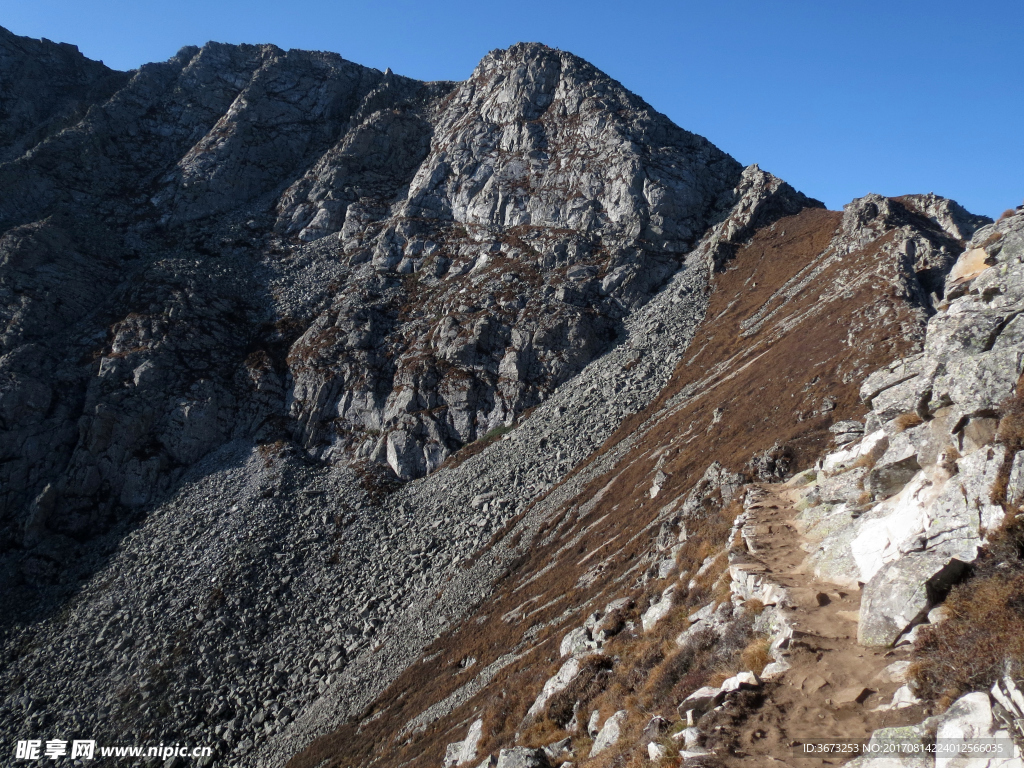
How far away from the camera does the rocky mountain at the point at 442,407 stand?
17.2 meters

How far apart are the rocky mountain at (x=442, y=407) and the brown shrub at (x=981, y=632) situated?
0.52 meters

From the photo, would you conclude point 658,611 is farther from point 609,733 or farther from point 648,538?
point 648,538

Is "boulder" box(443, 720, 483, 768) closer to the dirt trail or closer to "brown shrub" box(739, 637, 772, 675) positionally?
"brown shrub" box(739, 637, 772, 675)

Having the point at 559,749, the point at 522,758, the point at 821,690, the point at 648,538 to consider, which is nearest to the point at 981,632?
the point at 821,690

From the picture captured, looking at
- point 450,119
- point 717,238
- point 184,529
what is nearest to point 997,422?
point 184,529

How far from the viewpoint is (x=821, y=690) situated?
10.3 metres

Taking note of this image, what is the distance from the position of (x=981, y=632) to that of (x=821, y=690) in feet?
9.59

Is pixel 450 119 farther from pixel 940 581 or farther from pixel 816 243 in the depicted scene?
pixel 940 581

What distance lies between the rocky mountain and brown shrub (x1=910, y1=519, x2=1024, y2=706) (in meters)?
0.52

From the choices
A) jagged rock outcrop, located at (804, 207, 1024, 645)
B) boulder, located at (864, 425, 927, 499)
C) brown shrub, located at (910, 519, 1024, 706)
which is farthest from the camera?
boulder, located at (864, 425, 927, 499)

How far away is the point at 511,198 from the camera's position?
335 feet

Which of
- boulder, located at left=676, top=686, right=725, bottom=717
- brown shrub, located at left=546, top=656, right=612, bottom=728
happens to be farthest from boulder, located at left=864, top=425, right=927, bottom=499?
brown shrub, located at left=546, top=656, right=612, bottom=728

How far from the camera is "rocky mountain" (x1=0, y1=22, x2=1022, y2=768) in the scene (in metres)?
17.2

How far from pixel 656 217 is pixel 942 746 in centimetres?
9339
